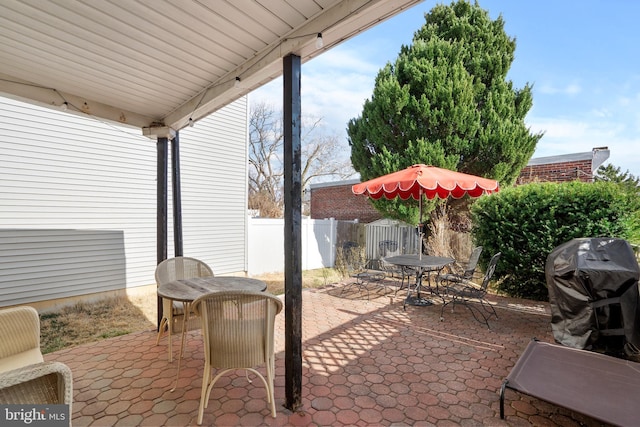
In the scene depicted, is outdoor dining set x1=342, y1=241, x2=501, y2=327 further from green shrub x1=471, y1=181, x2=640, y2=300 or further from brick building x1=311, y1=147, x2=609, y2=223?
brick building x1=311, y1=147, x2=609, y2=223

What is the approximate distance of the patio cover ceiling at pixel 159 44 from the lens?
1970mm

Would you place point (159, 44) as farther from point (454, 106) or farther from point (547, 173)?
point (547, 173)

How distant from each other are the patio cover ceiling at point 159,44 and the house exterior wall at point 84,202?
270 centimetres

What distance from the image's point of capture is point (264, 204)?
1681 cm

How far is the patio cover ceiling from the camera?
1970 mm

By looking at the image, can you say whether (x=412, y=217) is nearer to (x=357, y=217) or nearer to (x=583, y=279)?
(x=357, y=217)

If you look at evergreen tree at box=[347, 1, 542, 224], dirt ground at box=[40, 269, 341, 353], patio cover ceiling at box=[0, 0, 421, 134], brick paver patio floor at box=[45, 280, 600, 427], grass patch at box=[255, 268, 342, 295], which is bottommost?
grass patch at box=[255, 268, 342, 295]

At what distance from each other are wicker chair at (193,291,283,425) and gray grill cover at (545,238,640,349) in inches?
121

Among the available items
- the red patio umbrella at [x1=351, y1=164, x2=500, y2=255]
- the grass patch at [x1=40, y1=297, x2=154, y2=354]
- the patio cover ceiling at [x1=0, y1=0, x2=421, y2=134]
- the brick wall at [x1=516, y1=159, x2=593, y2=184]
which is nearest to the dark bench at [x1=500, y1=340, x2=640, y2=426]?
the red patio umbrella at [x1=351, y1=164, x2=500, y2=255]

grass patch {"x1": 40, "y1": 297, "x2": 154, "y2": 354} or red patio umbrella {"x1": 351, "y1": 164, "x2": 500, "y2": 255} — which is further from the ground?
red patio umbrella {"x1": 351, "y1": 164, "x2": 500, "y2": 255}

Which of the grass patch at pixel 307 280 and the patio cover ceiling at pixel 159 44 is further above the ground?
the patio cover ceiling at pixel 159 44

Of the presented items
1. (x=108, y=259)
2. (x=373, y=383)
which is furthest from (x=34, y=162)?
(x=373, y=383)

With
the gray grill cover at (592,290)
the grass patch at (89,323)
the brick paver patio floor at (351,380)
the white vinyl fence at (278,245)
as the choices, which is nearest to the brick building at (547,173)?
the white vinyl fence at (278,245)

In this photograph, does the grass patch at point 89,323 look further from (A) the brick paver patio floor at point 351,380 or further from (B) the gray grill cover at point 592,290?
(B) the gray grill cover at point 592,290
